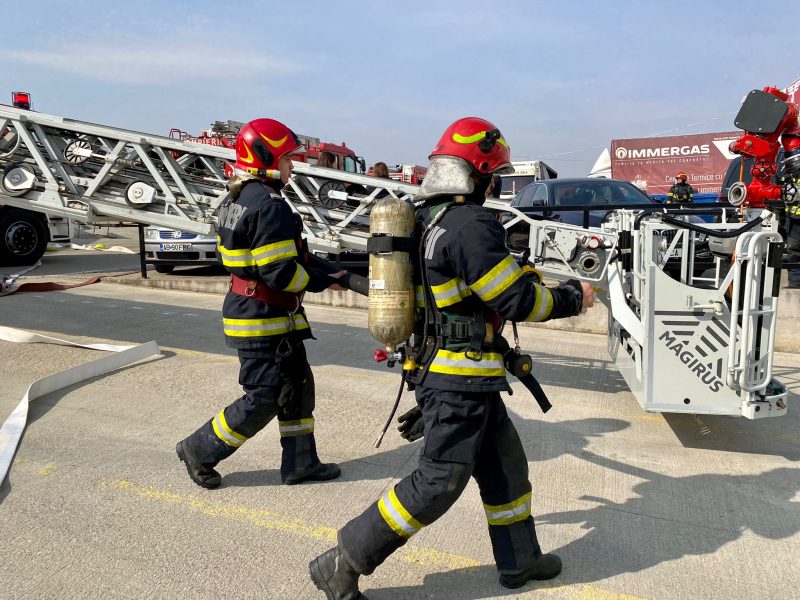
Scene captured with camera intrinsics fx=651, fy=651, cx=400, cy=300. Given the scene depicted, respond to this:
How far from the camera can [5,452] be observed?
12.2 ft

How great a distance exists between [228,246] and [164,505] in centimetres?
133

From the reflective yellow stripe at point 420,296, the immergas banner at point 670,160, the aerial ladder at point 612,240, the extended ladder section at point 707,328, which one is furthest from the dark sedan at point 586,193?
the immergas banner at point 670,160

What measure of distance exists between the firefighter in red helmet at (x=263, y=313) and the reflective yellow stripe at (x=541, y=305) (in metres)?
1.31

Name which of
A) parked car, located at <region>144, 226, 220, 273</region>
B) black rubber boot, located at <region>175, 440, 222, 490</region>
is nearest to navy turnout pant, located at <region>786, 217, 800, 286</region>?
black rubber boot, located at <region>175, 440, 222, 490</region>

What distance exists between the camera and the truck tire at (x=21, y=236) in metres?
12.0

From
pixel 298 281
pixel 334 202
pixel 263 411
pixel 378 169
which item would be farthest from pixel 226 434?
pixel 378 169

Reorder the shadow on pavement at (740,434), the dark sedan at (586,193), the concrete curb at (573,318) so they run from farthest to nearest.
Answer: the dark sedan at (586,193) < the concrete curb at (573,318) < the shadow on pavement at (740,434)

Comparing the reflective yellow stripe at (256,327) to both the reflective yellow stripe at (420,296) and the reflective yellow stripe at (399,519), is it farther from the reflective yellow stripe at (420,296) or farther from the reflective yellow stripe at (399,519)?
the reflective yellow stripe at (399,519)

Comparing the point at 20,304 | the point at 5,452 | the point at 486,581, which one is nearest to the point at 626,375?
the point at 486,581

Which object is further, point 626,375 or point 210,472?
point 626,375

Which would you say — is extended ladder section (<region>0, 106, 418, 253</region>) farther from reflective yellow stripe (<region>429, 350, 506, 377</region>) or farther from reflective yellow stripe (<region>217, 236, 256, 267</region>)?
reflective yellow stripe (<region>429, 350, 506, 377</region>)

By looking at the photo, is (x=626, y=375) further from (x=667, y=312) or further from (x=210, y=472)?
(x=210, y=472)

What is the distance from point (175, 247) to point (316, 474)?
26.3 ft

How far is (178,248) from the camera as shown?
10.6 metres
